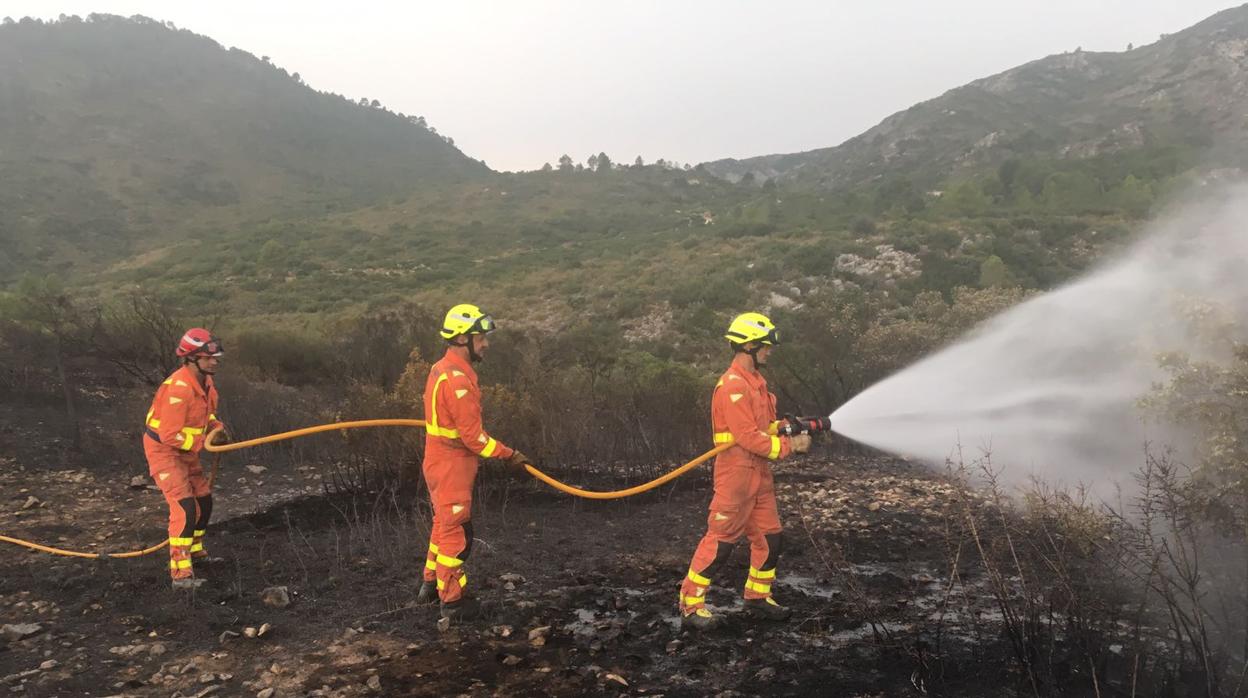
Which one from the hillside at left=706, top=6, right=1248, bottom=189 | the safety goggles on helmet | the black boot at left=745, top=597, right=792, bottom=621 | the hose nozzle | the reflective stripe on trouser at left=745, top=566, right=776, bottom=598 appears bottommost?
the black boot at left=745, top=597, right=792, bottom=621

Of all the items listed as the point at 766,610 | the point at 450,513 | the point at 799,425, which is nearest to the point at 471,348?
the point at 450,513

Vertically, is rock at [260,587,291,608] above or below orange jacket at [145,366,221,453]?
below

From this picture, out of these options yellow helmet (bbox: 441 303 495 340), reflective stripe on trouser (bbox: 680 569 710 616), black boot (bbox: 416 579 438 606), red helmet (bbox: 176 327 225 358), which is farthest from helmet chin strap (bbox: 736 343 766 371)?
red helmet (bbox: 176 327 225 358)

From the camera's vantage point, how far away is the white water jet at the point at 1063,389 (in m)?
7.85

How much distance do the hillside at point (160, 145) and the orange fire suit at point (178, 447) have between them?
51.1 metres

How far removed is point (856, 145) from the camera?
375 ft

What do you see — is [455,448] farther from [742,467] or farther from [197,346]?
[197,346]

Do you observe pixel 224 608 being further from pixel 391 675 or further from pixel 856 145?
pixel 856 145

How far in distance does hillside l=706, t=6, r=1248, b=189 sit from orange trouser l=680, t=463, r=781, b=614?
6091 cm

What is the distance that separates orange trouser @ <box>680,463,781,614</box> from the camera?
5.35m

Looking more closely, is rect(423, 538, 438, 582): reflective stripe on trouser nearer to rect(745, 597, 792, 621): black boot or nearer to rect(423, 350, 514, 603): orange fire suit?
rect(423, 350, 514, 603): orange fire suit

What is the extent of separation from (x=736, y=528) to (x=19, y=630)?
510 centimetres

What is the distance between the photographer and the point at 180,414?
603cm

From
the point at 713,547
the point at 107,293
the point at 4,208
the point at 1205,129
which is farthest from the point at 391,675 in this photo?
the point at 1205,129
